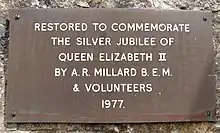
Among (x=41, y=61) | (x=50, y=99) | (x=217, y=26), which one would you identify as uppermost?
(x=217, y=26)

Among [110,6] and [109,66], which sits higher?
[110,6]

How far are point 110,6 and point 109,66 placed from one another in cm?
24

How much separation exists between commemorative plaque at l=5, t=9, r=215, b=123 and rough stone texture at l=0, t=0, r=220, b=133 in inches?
1.1

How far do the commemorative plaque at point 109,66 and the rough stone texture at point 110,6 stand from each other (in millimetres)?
29

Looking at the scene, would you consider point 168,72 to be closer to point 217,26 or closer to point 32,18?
point 217,26

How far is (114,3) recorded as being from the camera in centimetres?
190

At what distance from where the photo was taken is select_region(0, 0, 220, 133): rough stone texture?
180cm

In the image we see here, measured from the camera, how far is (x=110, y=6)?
1895mm

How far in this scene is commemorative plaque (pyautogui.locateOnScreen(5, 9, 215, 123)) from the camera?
1794mm

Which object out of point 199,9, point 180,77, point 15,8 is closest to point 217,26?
point 199,9

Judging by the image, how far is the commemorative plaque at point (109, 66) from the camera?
5.89 feet

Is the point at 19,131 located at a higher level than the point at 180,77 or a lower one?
lower

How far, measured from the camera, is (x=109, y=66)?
1.82 meters

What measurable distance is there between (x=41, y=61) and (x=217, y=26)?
693 mm
